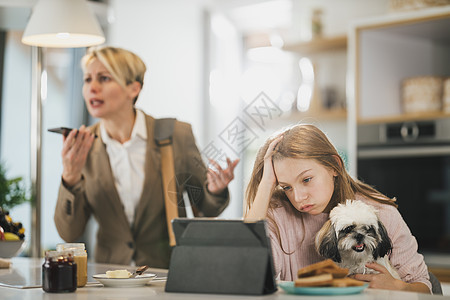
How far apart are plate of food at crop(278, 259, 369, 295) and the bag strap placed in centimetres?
111

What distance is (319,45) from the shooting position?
14.3ft

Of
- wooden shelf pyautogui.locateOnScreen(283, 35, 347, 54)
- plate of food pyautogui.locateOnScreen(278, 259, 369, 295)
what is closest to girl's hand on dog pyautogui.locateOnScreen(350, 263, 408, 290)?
plate of food pyautogui.locateOnScreen(278, 259, 369, 295)

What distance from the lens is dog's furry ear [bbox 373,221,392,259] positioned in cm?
172

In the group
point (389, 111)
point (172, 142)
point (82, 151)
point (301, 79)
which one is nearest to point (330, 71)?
point (301, 79)

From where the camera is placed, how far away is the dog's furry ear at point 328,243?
1.77 meters

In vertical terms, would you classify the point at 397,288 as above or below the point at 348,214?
below

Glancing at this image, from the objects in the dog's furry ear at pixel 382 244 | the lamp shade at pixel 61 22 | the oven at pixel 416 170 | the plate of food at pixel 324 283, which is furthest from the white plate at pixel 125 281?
the oven at pixel 416 170

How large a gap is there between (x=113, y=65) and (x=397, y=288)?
1580mm

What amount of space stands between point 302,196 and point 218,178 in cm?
55

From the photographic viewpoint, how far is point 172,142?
8.77 ft

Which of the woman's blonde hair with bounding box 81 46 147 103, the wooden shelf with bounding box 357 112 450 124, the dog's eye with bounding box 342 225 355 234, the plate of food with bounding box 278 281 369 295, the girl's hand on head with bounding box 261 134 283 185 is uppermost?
the woman's blonde hair with bounding box 81 46 147 103

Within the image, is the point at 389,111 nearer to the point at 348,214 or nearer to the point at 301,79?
the point at 301,79

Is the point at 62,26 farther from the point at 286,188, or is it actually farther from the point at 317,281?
the point at 317,281

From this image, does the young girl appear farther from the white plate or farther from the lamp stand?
the lamp stand
